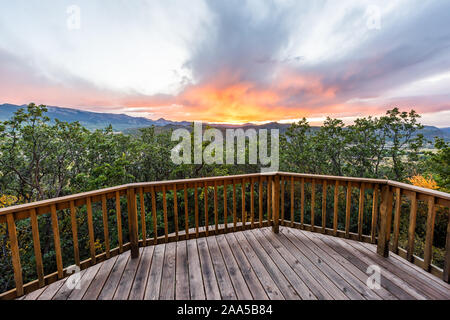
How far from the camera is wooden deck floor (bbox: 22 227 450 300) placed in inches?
70.1

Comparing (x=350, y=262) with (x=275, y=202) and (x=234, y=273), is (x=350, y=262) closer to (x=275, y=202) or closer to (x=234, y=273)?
(x=275, y=202)

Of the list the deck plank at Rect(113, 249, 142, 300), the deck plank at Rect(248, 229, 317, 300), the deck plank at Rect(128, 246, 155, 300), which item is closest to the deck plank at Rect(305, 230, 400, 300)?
the deck plank at Rect(248, 229, 317, 300)

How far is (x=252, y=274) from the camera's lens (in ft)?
6.80

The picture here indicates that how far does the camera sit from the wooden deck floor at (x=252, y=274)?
1.78m

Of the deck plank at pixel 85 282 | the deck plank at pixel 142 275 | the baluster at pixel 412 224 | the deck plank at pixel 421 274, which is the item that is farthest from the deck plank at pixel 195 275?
the baluster at pixel 412 224

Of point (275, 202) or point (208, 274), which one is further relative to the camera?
point (275, 202)

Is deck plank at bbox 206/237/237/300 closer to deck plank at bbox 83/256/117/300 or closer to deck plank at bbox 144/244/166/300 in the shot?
deck plank at bbox 144/244/166/300

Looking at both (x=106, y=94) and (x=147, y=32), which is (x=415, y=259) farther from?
(x=106, y=94)

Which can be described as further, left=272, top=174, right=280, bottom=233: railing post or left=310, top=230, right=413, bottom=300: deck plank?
left=272, top=174, right=280, bottom=233: railing post

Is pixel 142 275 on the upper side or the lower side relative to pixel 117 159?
lower

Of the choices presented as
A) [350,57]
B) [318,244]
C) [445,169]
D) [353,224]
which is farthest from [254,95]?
[445,169]

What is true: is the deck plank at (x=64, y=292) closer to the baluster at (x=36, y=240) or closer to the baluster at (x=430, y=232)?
the baluster at (x=36, y=240)

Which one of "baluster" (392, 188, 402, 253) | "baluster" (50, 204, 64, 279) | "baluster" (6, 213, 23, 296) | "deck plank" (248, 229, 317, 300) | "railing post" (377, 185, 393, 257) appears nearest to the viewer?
"baluster" (6, 213, 23, 296)

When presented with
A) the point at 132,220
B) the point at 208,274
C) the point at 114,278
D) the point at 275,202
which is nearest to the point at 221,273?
the point at 208,274
